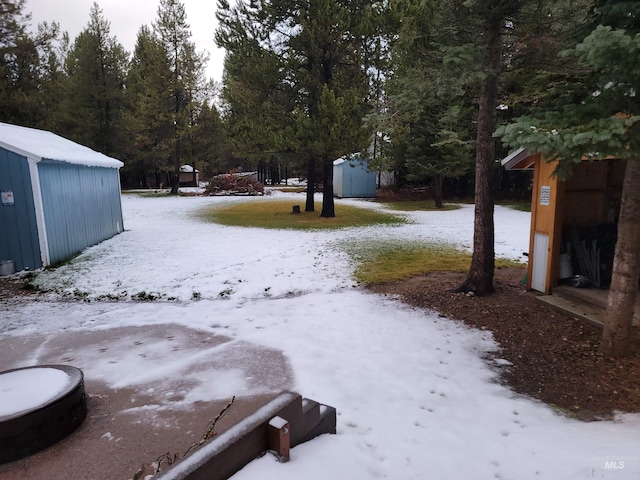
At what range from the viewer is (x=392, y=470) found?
2.74 meters

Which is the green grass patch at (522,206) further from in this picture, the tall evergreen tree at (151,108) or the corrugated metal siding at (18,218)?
the tall evergreen tree at (151,108)

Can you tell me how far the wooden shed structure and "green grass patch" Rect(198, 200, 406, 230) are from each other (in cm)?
872

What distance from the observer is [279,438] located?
7.86 feet

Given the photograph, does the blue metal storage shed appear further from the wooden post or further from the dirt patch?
the wooden post

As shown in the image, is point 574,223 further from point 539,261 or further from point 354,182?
point 354,182

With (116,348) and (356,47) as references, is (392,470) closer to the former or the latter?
(116,348)

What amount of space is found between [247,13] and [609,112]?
13654 millimetres

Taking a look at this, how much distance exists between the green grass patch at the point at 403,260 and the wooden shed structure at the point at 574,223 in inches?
83.6

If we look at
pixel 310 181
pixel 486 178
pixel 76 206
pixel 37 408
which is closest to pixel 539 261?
pixel 486 178

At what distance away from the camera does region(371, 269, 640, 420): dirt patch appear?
3.77 metres

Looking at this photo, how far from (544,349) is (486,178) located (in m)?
2.71

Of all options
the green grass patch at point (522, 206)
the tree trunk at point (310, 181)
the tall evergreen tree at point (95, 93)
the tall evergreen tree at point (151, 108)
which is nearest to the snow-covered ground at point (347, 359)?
the tree trunk at point (310, 181)

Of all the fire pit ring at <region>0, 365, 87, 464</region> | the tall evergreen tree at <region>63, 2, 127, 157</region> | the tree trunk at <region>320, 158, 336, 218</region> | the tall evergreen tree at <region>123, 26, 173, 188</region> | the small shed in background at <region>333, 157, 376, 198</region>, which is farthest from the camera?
the tall evergreen tree at <region>63, 2, 127, 157</region>

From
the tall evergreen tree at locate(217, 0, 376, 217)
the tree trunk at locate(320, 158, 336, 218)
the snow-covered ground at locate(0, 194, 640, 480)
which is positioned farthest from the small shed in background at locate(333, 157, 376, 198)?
the snow-covered ground at locate(0, 194, 640, 480)
